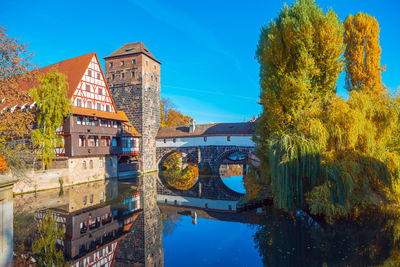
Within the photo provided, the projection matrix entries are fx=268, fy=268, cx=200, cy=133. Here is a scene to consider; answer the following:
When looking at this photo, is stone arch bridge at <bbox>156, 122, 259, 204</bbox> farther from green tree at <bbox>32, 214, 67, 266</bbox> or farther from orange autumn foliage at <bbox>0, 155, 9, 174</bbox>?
green tree at <bbox>32, 214, 67, 266</bbox>

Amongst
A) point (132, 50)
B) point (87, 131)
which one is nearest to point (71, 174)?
point (87, 131)

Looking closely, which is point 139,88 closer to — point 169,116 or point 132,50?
point 132,50

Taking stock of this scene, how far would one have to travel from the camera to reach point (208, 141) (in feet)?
94.2

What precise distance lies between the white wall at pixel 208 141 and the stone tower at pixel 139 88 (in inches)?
76.2

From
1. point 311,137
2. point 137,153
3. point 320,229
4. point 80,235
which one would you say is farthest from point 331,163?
point 137,153

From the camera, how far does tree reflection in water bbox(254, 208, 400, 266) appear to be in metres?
6.64

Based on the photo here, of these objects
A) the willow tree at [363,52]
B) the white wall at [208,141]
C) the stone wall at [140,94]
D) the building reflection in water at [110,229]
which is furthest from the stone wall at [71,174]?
the willow tree at [363,52]

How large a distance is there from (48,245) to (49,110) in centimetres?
1252

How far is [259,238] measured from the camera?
859 cm

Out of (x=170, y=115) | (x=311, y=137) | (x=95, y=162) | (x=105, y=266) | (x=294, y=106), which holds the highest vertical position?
(x=170, y=115)

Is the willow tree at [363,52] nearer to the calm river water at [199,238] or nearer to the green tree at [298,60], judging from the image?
the green tree at [298,60]

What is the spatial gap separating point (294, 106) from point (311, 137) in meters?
2.51

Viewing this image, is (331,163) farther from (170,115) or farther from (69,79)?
(170,115)

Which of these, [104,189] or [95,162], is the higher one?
[95,162]
